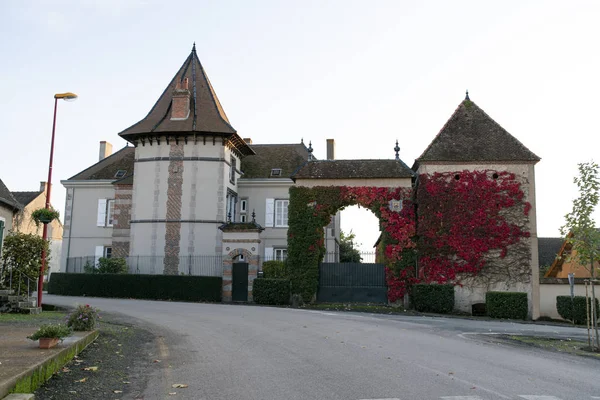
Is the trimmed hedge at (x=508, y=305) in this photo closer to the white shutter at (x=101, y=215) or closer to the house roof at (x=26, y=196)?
the white shutter at (x=101, y=215)

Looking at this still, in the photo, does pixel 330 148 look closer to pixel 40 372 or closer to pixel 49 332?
pixel 49 332

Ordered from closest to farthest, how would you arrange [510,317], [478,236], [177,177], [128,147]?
[510,317]
[478,236]
[177,177]
[128,147]

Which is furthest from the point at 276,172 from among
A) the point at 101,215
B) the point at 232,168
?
the point at 101,215

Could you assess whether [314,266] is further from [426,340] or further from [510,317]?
[426,340]

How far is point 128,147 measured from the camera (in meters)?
39.5

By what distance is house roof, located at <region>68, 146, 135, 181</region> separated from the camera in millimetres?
36438

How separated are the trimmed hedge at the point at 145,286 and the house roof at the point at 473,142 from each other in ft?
38.2

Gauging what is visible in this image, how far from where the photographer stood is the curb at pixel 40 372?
5489 mm

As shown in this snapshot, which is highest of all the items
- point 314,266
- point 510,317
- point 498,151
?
point 498,151

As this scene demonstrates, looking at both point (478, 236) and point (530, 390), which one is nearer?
point (530, 390)

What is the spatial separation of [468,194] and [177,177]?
15395mm

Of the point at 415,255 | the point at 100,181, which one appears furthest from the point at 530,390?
the point at 100,181

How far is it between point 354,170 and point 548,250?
86.9ft

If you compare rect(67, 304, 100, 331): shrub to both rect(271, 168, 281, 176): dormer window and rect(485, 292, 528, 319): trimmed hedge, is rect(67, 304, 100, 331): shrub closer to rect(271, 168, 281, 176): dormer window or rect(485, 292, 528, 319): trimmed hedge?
rect(485, 292, 528, 319): trimmed hedge
